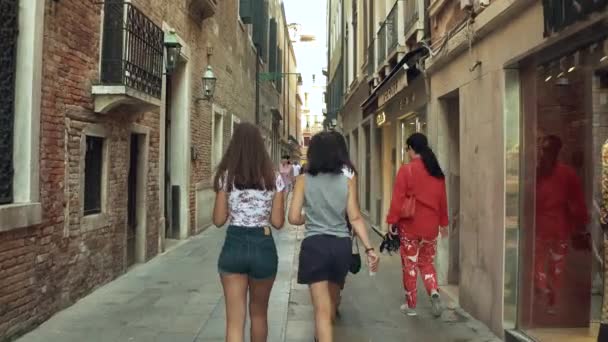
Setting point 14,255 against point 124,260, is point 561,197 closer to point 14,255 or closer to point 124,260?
point 14,255

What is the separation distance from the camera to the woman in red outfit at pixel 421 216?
6355mm

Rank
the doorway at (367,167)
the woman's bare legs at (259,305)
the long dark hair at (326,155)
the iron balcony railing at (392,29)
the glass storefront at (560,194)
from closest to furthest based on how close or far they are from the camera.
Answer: the woman's bare legs at (259,305)
the long dark hair at (326,155)
the glass storefront at (560,194)
the iron balcony railing at (392,29)
the doorway at (367,167)

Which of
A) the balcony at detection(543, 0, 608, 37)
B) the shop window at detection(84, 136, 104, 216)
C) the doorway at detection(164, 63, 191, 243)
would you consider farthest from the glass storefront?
the doorway at detection(164, 63, 191, 243)

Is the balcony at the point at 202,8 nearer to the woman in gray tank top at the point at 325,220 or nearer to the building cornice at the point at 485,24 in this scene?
the building cornice at the point at 485,24

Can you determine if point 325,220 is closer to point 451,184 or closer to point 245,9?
point 451,184

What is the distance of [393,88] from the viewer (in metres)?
11.0

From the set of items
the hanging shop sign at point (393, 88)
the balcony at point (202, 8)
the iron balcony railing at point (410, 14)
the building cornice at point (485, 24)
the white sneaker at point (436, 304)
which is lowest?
the white sneaker at point (436, 304)

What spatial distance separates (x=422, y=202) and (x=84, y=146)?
12.8ft

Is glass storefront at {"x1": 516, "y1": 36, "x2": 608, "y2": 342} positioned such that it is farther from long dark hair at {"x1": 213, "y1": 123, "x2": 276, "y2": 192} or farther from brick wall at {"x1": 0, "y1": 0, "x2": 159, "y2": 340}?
brick wall at {"x1": 0, "y1": 0, "x2": 159, "y2": 340}

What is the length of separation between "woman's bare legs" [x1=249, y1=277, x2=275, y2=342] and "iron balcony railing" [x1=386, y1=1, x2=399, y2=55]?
848 centimetres

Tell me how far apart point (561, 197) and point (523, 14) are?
5.10 feet

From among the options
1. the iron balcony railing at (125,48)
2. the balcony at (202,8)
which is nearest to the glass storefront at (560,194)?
the iron balcony railing at (125,48)

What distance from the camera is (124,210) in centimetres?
894

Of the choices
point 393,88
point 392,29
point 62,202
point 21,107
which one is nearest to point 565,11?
point 21,107
